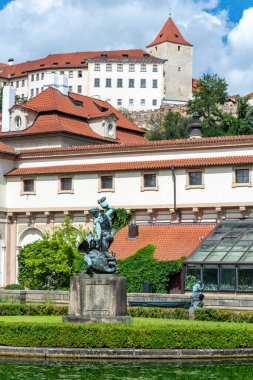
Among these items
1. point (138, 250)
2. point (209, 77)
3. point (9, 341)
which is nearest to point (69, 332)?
point (9, 341)

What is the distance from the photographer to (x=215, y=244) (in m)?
41.3

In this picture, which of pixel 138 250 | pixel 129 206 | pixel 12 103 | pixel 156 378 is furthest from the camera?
pixel 12 103

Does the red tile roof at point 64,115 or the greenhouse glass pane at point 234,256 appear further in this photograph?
the red tile roof at point 64,115

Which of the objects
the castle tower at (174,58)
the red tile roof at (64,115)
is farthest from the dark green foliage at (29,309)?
the castle tower at (174,58)

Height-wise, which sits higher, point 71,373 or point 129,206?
point 129,206

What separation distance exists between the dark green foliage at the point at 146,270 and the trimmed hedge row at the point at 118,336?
19.6 meters

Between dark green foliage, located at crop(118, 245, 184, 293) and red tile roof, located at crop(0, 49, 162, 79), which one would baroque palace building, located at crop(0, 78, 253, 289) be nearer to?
dark green foliage, located at crop(118, 245, 184, 293)

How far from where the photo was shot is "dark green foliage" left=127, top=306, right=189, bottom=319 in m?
31.2

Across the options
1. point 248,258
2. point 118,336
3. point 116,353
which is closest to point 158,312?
point 118,336

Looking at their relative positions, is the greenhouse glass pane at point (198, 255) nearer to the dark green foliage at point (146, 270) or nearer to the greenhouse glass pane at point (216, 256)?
the greenhouse glass pane at point (216, 256)

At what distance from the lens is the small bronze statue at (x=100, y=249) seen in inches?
1057

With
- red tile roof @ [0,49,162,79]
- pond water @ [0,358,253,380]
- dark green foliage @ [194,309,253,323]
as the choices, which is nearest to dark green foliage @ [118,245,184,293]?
dark green foliage @ [194,309,253,323]

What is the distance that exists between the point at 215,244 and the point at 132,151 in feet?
39.6

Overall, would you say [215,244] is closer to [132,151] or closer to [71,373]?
[132,151]
